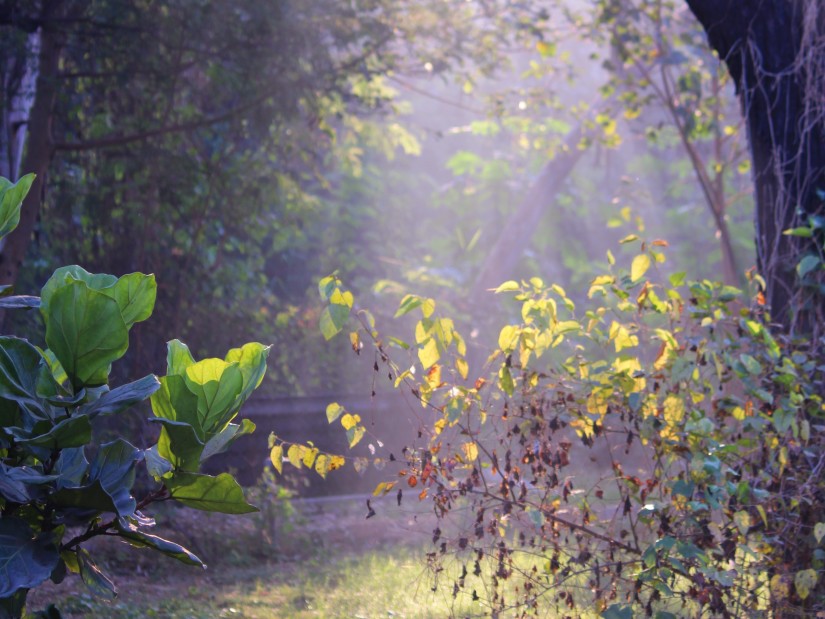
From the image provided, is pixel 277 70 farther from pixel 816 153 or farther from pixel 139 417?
pixel 816 153

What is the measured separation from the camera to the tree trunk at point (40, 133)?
22.1 feet

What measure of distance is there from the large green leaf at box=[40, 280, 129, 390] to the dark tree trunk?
339cm

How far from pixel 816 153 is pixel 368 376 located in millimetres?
8617

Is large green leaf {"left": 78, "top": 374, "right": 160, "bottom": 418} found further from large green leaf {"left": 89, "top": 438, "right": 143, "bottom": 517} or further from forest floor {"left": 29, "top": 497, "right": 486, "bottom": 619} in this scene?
forest floor {"left": 29, "top": 497, "right": 486, "bottom": 619}

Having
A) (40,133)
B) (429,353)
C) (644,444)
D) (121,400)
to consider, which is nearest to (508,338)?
(429,353)

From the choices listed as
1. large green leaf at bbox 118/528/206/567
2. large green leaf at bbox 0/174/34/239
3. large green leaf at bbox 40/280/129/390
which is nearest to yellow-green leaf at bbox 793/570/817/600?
large green leaf at bbox 118/528/206/567

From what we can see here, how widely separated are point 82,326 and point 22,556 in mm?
437

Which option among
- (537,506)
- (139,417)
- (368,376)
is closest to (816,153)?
(537,506)

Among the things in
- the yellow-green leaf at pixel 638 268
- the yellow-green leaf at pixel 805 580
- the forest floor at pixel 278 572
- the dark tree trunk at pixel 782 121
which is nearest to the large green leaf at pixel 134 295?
the forest floor at pixel 278 572

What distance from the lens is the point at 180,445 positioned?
180 centimetres

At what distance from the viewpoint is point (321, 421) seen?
992 centimetres

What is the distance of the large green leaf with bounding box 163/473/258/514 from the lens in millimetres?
1852

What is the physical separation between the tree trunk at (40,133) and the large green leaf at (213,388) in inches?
213

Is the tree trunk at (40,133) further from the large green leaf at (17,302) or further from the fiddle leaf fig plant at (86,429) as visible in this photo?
the fiddle leaf fig plant at (86,429)
